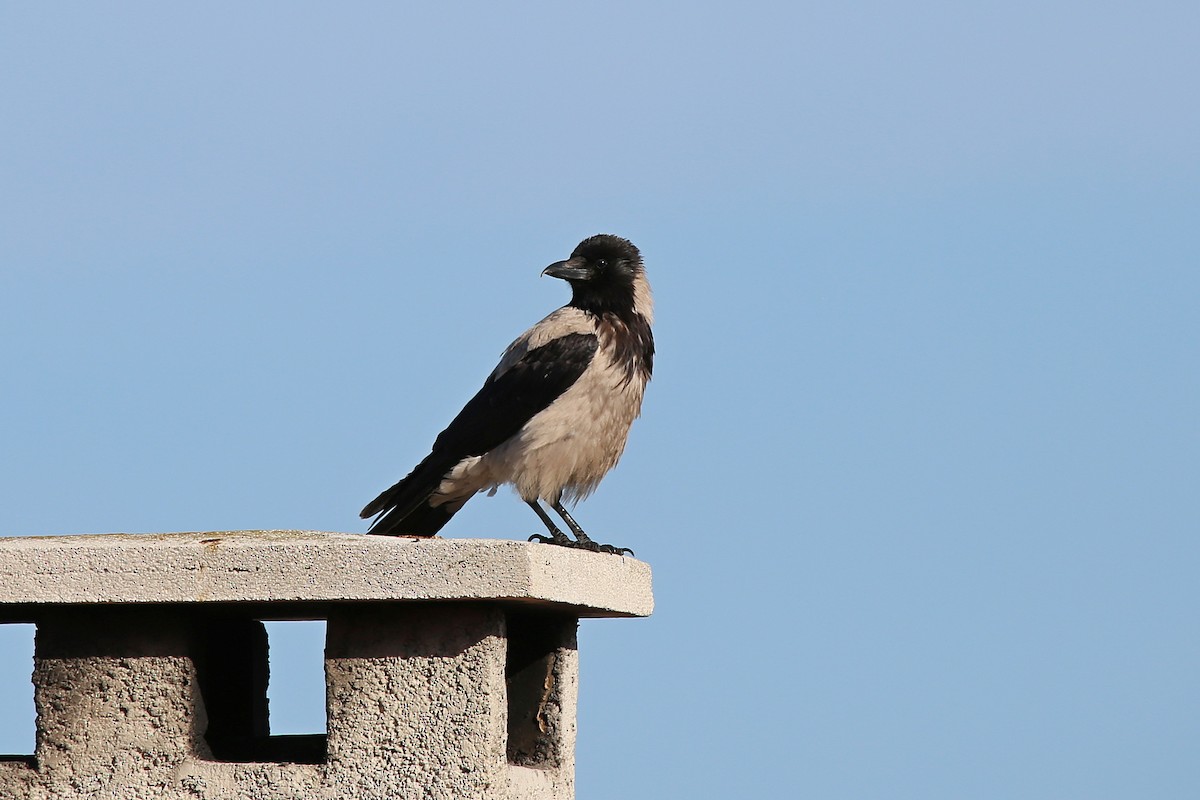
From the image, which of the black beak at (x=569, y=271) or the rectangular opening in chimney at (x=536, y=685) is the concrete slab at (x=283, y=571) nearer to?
the rectangular opening in chimney at (x=536, y=685)

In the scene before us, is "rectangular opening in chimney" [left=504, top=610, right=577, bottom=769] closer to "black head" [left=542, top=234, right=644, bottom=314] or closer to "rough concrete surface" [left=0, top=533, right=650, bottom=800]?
"rough concrete surface" [left=0, top=533, right=650, bottom=800]

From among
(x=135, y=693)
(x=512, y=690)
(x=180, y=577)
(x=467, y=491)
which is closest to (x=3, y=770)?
(x=135, y=693)

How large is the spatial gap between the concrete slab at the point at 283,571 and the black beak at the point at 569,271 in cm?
355

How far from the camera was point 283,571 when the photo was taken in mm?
4355

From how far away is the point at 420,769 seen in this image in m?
4.37

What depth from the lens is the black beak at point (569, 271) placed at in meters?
7.95

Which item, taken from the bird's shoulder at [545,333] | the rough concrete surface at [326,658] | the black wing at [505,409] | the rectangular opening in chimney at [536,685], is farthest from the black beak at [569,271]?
the rough concrete surface at [326,658]

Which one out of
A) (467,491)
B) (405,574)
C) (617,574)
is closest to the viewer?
(405,574)

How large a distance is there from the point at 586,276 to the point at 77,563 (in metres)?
3.95

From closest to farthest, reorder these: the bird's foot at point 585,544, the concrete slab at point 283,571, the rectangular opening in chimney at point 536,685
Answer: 1. the concrete slab at point 283,571
2. the rectangular opening in chimney at point 536,685
3. the bird's foot at point 585,544

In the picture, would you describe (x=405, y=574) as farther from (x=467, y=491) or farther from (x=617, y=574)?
(x=467, y=491)

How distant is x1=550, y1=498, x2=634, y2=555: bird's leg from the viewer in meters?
6.79

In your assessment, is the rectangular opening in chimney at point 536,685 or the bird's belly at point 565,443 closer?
the rectangular opening in chimney at point 536,685

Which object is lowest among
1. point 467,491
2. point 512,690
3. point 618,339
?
point 512,690
